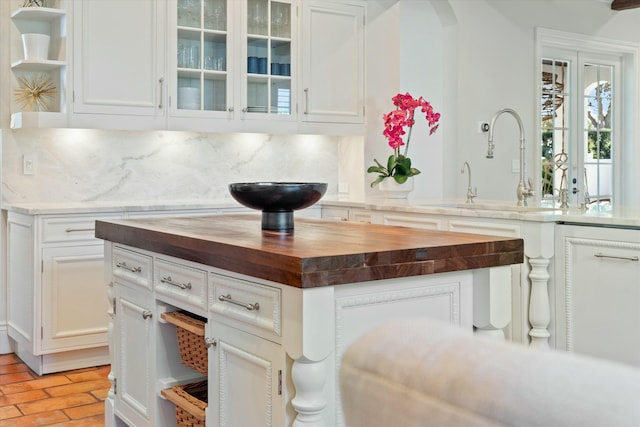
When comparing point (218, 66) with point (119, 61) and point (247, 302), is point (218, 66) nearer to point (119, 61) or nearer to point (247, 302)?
point (119, 61)

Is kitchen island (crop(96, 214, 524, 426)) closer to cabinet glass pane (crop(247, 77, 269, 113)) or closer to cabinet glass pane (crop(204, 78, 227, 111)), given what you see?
cabinet glass pane (crop(204, 78, 227, 111))

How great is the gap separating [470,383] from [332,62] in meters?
4.59

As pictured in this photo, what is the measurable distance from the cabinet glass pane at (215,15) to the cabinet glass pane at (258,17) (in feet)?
0.60

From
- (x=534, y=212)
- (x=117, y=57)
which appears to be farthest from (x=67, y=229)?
(x=534, y=212)

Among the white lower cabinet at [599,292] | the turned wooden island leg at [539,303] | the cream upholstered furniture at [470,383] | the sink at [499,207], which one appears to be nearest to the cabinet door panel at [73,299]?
the sink at [499,207]

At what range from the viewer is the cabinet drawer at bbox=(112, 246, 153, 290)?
97.7 inches

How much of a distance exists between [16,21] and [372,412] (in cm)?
422

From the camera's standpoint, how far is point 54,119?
398 cm

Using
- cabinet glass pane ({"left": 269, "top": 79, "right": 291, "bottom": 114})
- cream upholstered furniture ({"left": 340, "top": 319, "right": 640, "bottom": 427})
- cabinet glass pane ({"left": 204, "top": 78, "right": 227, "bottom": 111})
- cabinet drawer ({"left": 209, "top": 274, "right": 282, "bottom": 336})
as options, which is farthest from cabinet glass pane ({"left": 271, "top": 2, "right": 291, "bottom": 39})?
cream upholstered furniture ({"left": 340, "top": 319, "right": 640, "bottom": 427})

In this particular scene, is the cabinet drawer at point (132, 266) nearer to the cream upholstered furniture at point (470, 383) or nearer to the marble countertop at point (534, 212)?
the marble countertop at point (534, 212)

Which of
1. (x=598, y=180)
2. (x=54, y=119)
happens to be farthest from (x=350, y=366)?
(x=598, y=180)

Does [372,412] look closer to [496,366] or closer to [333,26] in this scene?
[496,366]

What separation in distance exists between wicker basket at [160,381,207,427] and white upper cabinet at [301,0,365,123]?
2.78m

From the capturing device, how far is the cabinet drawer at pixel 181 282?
2.10 metres
